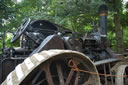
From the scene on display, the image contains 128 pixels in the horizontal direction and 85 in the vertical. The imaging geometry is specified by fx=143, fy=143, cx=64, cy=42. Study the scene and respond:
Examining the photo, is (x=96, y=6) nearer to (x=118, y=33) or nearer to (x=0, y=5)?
(x=118, y=33)

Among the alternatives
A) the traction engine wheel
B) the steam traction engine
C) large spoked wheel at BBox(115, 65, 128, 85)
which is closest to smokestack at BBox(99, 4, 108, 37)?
the steam traction engine

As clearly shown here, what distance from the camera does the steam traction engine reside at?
1853 mm

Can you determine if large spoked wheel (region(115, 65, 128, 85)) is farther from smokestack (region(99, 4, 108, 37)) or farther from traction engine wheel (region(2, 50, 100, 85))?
smokestack (region(99, 4, 108, 37))

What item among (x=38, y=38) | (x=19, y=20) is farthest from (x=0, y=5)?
(x=38, y=38)

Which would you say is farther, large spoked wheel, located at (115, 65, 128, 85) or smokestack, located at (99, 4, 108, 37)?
smokestack, located at (99, 4, 108, 37)

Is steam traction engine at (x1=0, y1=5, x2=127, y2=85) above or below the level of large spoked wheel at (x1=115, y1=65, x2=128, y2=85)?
above

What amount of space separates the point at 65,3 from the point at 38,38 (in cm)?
448

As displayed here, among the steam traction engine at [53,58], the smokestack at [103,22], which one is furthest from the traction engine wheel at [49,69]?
the smokestack at [103,22]

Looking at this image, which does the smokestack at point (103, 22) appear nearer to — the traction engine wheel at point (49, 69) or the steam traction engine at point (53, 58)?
the steam traction engine at point (53, 58)

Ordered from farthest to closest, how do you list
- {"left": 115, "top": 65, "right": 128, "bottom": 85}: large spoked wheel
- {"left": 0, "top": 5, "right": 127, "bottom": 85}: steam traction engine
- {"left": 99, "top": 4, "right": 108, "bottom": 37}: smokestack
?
{"left": 99, "top": 4, "right": 108, "bottom": 37}: smokestack
{"left": 115, "top": 65, "right": 128, "bottom": 85}: large spoked wheel
{"left": 0, "top": 5, "right": 127, "bottom": 85}: steam traction engine

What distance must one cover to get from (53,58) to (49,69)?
0.33 m

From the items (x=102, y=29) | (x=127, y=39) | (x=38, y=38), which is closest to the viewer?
(x=38, y=38)

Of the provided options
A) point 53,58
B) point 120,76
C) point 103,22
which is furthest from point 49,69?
point 103,22

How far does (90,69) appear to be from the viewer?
7.37ft
